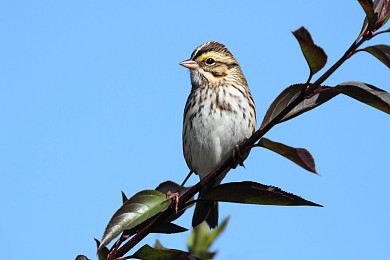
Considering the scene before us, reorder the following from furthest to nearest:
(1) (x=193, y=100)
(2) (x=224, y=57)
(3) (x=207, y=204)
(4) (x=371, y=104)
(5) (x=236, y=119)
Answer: (2) (x=224, y=57), (1) (x=193, y=100), (5) (x=236, y=119), (3) (x=207, y=204), (4) (x=371, y=104)

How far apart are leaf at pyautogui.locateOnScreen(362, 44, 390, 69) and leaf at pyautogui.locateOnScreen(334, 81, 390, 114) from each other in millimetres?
147

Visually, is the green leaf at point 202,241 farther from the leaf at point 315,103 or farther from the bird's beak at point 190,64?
the bird's beak at point 190,64

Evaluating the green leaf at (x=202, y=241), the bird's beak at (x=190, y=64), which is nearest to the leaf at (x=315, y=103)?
the green leaf at (x=202, y=241)

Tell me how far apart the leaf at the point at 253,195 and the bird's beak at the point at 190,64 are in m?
2.57

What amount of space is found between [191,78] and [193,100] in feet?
1.06

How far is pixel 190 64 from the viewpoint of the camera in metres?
4.82

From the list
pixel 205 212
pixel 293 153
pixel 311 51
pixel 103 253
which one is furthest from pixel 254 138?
pixel 205 212

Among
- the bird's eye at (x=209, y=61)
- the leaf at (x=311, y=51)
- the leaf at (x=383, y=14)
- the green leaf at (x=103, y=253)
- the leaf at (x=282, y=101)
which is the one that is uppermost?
the bird's eye at (x=209, y=61)

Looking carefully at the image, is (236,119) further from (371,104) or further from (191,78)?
(371,104)

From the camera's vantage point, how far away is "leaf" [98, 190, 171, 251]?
206 cm

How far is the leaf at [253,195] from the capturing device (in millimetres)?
2096

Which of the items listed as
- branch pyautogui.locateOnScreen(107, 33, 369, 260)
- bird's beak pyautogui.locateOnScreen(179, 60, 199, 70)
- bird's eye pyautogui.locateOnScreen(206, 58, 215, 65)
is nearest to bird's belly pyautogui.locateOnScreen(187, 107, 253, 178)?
bird's beak pyautogui.locateOnScreen(179, 60, 199, 70)

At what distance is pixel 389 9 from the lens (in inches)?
75.0

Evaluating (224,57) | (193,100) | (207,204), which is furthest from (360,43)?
(224,57)
